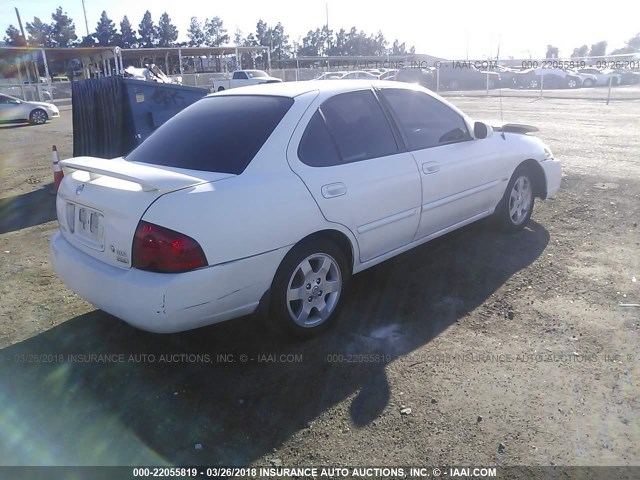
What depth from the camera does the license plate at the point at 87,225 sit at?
10.6 feet

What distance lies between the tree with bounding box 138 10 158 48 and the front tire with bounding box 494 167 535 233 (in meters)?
96.1

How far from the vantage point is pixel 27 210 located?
24.4 feet

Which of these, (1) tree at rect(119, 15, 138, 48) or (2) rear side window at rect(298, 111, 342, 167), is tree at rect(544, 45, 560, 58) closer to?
(2) rear side window at rect(298, 111, 342, 167)

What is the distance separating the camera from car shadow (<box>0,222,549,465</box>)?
107 inches

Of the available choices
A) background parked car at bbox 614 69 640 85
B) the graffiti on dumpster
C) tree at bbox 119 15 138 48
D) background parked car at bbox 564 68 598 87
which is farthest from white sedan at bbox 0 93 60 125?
tree at bbox 119 15 138 48

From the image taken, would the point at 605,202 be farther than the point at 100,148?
No

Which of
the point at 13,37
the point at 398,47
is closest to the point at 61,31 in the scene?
the point at 13,37

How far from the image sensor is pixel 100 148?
9.03 m

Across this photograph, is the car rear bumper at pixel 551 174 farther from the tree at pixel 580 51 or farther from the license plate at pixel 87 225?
the tree at pixel 580 51

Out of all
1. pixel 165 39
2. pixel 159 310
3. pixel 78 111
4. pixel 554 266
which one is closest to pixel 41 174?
pixel 78 111

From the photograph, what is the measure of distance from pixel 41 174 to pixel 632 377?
33.9 feet

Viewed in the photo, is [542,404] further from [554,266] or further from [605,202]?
[605,202]

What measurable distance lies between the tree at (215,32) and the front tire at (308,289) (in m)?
102

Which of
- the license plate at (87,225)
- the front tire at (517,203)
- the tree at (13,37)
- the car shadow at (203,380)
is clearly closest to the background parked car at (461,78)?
the front tire at (517,203)
